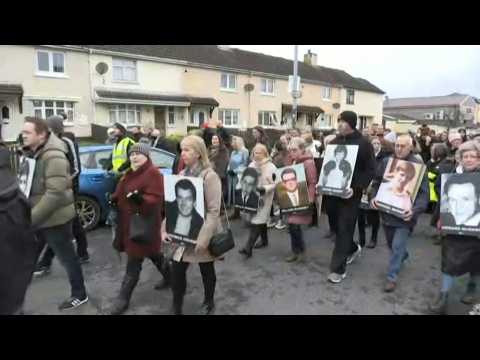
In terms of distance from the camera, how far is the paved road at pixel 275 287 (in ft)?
12.4

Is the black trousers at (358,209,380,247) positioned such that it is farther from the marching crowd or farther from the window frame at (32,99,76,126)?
the window frame at (32,99,76,126)

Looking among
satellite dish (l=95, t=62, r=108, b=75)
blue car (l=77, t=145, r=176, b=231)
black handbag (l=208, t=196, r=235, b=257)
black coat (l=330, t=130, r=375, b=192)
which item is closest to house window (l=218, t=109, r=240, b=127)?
satellite dish (l=95, t=62, r=108, b=75)

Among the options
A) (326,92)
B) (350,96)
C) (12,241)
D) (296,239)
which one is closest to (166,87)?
(326,92)

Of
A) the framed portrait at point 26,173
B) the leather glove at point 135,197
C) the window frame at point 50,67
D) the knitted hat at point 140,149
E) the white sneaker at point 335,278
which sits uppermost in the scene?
the window frame at point 50,67

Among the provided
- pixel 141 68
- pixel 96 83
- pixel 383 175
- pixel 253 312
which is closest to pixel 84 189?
pixel 253 312

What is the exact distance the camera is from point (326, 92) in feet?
128

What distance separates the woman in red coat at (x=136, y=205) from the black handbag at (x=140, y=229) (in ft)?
0.11

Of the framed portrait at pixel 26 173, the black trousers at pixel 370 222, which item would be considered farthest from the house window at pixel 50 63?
the black trousers at pixel 370 222

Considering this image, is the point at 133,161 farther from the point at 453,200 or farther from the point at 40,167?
the point at 453,200

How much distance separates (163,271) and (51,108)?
2146 cm

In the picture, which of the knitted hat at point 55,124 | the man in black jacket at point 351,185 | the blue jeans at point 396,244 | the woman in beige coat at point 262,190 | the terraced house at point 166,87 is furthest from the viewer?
the terraced house at point 166,87

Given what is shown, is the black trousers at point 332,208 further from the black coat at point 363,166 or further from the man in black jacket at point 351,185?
the black coat at point 363,166

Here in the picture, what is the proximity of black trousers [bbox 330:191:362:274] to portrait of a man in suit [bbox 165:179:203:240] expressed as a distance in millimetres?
1914
